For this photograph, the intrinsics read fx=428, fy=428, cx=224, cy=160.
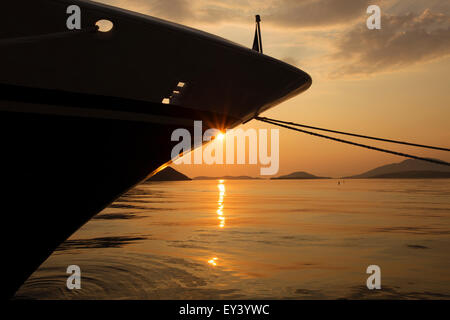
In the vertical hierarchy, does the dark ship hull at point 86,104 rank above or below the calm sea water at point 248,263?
above

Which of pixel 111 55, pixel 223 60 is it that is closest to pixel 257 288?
pixel 223 60

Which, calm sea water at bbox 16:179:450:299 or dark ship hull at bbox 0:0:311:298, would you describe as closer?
dark ship hull at bbox 0:0:311:298

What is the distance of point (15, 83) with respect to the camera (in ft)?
10.5

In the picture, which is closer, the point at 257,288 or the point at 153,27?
the point at 153,27

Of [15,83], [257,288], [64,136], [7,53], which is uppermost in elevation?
[7,53]

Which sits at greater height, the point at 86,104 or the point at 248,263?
the point at 86,104

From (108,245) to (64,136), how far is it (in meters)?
8.09

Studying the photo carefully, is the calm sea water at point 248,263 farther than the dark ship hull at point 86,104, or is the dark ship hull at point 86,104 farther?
the calm sea water at point 248,263

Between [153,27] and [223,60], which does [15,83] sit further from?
[223,60]

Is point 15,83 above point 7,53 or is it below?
below

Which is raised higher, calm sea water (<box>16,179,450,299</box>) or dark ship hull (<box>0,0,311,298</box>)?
dark ship hull (<box>0,0,311,298</box>)

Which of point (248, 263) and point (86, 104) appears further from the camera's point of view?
point (248, 263)
